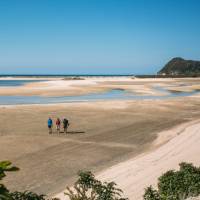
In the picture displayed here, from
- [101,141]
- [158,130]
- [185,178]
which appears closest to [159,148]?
[101,141]

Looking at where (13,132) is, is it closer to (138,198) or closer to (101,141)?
(101,141)

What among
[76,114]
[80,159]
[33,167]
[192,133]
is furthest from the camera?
[76,114]

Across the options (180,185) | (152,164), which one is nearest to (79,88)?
(152,164)

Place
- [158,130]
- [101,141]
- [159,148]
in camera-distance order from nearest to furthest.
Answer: [159,148] → [101,141] → [158,130]

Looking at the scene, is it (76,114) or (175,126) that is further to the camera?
(76,114)

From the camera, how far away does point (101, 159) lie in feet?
52.0

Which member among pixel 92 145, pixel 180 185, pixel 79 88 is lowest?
pixel 92 145

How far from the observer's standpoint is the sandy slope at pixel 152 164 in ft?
39.8

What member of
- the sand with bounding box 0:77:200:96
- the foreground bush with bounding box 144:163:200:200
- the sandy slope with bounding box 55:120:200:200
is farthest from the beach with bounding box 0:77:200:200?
the sand with bounding box 0:77:200:96

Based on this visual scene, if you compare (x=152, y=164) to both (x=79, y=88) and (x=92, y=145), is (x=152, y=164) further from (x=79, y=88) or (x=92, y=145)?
(x=79, y=88)

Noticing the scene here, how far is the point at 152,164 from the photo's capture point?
576 inches

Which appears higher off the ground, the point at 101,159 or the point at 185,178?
the point at 185,178

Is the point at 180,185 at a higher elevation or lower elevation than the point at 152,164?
higher

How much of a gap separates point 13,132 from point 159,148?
9179 mm
